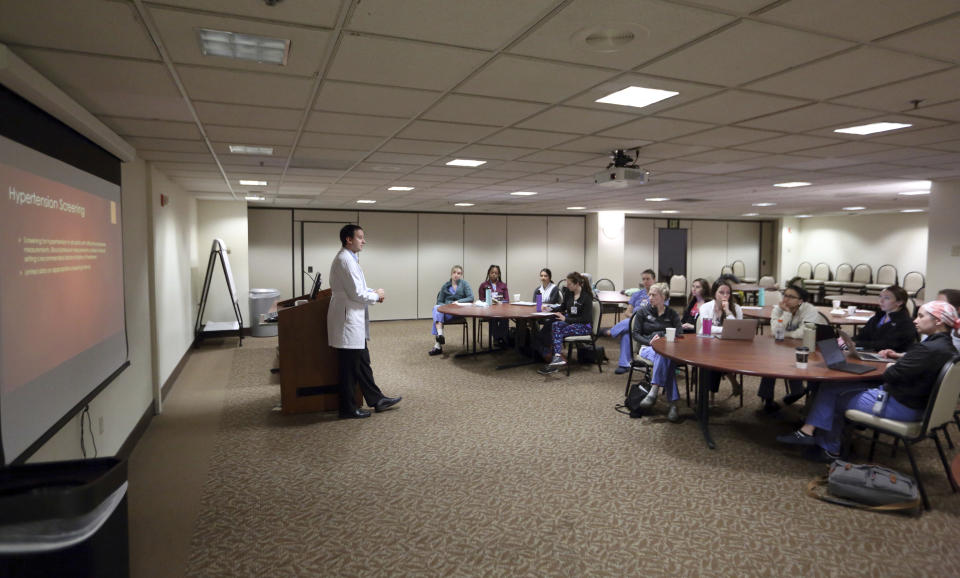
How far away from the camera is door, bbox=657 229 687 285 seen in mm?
14273

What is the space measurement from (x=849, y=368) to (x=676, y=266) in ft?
36.4

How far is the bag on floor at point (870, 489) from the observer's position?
3.09 metres

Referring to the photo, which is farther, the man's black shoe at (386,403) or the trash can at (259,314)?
the trash can at (259,314)

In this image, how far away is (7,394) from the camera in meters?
2.08

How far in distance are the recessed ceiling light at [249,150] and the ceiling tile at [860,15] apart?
155 inches

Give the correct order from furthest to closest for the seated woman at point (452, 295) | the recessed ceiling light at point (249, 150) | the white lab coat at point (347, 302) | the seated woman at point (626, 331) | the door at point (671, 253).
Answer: the door at point (671, 253), the seated woman at point (452, 295), the seated woman at point (626, 331), the white lab coat at point (347, 302), the recessed ceiling light at point (249, 150)

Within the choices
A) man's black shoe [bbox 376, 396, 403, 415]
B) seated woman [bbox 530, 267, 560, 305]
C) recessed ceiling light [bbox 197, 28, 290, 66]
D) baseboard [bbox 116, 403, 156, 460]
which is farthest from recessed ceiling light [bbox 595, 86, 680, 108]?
seated woman [bbox 530, 267, 560, 305]

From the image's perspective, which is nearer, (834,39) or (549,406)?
(834,39)

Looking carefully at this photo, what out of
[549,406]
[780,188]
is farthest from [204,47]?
[780,188]

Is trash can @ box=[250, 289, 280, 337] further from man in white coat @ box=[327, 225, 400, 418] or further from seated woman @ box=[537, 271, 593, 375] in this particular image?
seated woman @ box=[537, 271, 593, 375]

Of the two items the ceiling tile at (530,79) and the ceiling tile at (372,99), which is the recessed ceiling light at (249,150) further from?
the ceiling tile at (530,79)

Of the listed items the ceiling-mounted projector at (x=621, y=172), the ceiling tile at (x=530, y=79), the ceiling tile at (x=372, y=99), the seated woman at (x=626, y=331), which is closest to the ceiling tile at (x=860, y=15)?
the ceiling tile at (x=530, y=79)

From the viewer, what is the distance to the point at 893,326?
4641mm

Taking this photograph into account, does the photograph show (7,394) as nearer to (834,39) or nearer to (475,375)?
(834,39)
